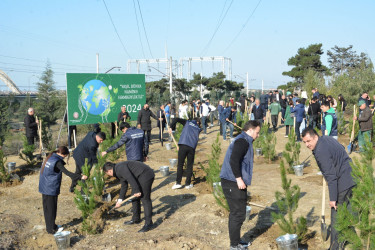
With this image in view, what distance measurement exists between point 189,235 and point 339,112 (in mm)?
12181

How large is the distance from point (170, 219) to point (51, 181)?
7.16 feet

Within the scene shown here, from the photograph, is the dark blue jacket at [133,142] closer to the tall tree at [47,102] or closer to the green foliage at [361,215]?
the green foliage at [361,215]

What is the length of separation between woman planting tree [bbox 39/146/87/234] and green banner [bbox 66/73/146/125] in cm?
790

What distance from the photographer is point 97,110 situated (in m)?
15.0

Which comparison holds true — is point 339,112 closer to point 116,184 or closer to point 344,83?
point 344,83

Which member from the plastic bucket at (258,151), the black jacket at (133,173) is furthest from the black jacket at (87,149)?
the plastic bucket at (258,151)

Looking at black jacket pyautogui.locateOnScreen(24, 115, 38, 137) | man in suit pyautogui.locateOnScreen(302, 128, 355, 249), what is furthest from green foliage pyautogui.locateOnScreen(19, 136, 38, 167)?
man in suit pyautogui.locateOnScreen(302, 128, 355, 249)

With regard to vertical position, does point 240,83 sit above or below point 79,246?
above

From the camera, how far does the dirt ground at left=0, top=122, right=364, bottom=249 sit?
5703mm

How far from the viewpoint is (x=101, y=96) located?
1529cm

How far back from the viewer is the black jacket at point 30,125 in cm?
1243

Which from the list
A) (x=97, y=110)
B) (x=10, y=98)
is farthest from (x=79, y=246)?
(x=10, y=98)

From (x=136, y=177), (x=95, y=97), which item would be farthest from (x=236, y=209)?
(x=95, y=97)

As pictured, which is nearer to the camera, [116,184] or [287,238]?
[287,238]
